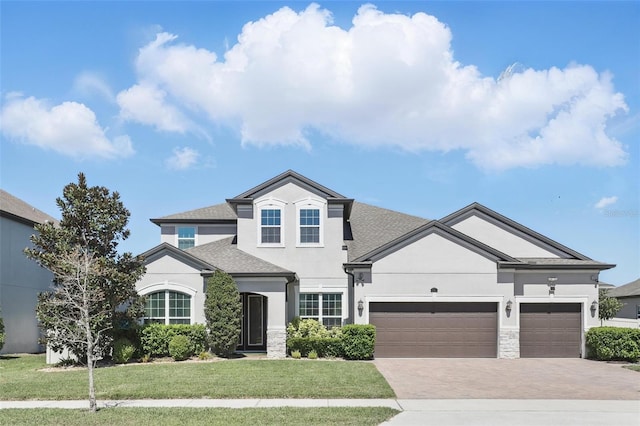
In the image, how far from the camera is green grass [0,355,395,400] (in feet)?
→ 43.9

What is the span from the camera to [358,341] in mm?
20938

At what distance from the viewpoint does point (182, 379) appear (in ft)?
51.3

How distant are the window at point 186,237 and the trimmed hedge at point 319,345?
7.81 meters

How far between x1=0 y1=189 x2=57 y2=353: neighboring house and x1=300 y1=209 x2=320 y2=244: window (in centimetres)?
1313

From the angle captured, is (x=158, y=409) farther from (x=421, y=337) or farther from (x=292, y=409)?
(x=421, y=337)

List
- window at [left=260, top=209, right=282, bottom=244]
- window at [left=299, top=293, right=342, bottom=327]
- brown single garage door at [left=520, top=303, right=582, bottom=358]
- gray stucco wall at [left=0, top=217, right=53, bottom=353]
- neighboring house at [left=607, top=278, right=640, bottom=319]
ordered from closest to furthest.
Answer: brown single garage door at [left=520, top=303, right=582, bottom=358]
window at [left=299, top=293, right=342, bottom=327]
window at [left=260, top=209, right=282, bottom=244]
gray stucco wall at [left=0, top=217, right=53, bottom=353]
neighboring house at [left=607, top=278, right=640, bottom=319]

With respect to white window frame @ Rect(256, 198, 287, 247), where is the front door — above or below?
below

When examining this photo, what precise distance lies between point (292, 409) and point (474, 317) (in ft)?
41.2

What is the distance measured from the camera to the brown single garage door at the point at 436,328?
72.9ft

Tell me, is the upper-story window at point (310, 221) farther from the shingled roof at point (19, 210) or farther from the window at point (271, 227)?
the shingled roof at point (19, 210)

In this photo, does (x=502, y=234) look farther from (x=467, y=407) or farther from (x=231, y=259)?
(x=467, y=407)

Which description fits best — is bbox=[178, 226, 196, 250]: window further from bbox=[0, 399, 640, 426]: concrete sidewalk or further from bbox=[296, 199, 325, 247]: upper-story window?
bbox=[0, 399, 640, 426]: concrete sidewalk

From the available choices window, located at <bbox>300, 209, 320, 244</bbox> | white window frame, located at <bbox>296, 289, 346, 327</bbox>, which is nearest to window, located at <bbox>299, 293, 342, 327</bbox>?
white window frame, located at <bbox>296, 289, 346, 327</bbox>

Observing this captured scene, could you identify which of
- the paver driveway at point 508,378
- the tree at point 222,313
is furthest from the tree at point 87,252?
the paver driveway at point 508,378
